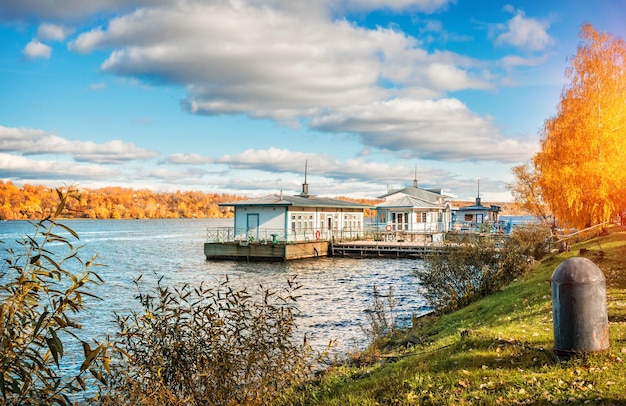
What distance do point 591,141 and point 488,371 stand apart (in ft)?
72.8

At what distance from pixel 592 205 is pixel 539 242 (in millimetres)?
4406

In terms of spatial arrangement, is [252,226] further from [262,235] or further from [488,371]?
[488,371]

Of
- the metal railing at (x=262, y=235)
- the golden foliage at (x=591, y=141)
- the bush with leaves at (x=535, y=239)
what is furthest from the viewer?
the metal railing at (x=262, y=235)

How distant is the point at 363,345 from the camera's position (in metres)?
14.7

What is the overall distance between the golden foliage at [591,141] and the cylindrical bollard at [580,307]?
20895 millimetres

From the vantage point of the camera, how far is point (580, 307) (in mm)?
7000

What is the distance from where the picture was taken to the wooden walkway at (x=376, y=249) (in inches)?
1766

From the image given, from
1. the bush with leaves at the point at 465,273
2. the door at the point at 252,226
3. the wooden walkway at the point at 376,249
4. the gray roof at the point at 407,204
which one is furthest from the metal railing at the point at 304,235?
the bush with leaves at the point at 465,273

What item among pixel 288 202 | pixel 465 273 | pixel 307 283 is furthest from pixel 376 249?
pixel 465 273

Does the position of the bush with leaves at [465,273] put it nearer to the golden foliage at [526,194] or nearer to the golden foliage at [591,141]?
the golden foliage at [591,141]

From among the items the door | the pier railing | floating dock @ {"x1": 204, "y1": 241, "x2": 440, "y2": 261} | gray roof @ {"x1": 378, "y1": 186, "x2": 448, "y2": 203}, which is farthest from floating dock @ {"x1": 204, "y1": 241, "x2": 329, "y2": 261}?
gray roof @ {"x1": 378, "y1": 186, "x2": 448, "y2": 203}

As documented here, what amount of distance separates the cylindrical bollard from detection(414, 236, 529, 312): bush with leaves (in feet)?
32.2

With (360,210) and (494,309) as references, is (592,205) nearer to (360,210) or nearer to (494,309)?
(494,309)

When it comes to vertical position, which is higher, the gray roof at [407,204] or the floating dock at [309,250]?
the gray roof at [407,204]
